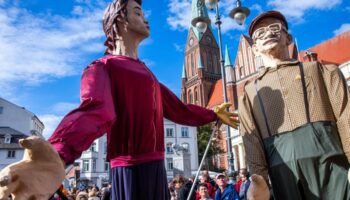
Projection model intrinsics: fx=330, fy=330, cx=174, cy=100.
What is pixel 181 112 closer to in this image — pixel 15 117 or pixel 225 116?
pixel 225 116

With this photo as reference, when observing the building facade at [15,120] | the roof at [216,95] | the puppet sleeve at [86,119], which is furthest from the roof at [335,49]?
the puppet sleeve at [86,119]

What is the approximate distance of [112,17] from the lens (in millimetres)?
2604

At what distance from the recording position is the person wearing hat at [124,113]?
167 centimetres

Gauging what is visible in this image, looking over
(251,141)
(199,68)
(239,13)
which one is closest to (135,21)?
(251,141)

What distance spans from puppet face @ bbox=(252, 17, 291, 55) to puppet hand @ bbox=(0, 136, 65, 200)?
2162mm

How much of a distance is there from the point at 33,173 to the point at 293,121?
1.96m

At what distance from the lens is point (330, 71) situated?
8.53ft

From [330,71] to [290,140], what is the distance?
2.12 feet

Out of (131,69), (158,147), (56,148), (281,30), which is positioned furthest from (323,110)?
(56,148)

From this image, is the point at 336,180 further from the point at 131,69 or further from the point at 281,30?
the point at 131,69

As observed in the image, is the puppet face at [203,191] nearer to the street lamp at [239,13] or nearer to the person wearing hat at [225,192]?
the person wearing hat at [225,192]

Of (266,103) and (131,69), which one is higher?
(131,69)

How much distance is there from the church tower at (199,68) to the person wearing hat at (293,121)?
5813 cm

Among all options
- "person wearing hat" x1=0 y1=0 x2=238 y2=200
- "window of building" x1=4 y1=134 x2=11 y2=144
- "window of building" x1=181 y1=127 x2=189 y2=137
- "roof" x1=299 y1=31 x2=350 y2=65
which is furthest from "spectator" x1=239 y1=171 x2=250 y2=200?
"window of building" x1=4 y1=134 x2=11 y2=144
